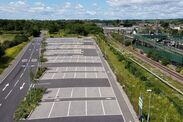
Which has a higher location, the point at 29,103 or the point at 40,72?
the point at 29,103

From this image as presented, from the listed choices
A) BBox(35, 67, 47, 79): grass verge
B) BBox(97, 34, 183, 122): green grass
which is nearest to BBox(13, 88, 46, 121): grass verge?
BBox(35, 67, 47, 79): grass verge

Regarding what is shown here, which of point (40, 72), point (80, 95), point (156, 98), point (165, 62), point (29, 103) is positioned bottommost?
point (165, 62)

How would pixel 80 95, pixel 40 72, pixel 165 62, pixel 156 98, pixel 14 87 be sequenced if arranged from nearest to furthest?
pixel 156 98, pixel 80 95, pixel 14 87, pixel 40 72, pixel 165 62

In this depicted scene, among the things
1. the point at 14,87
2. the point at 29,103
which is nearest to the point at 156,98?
the point at 29,103

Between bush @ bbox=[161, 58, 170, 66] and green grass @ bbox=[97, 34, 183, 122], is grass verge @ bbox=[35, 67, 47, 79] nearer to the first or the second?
green grass @ bbox=[97, 34, 183, 122]

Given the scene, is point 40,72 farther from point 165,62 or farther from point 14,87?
point 165,62

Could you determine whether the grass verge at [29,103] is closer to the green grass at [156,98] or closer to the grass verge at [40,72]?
the grass verge at [40,72]

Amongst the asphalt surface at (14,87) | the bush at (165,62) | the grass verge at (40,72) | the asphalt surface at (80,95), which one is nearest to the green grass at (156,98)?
the asphalt surface at (80,95)
